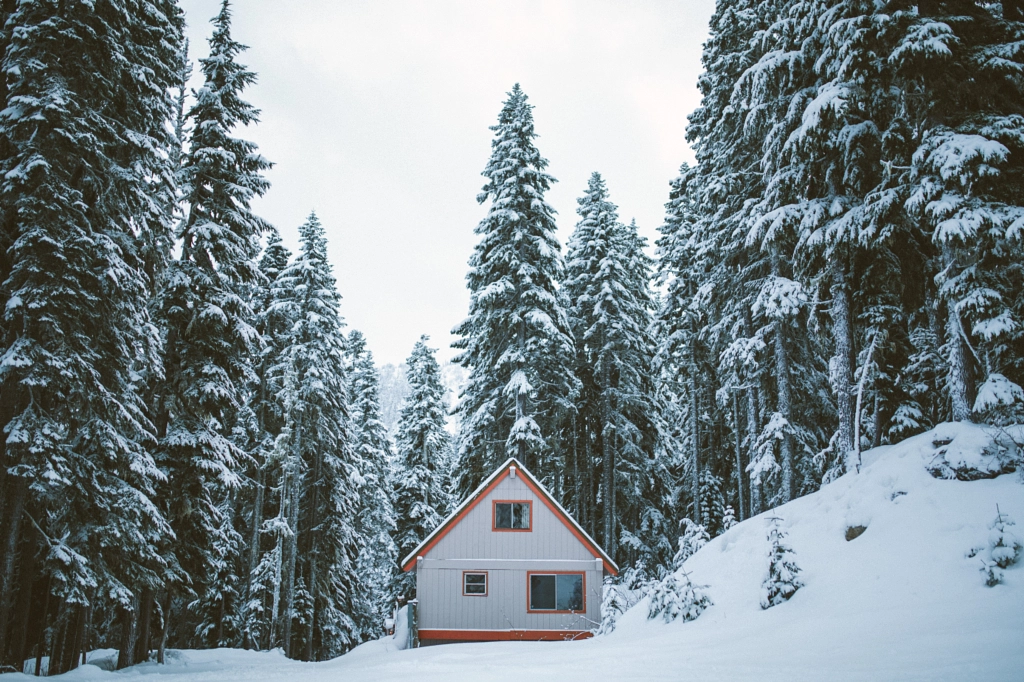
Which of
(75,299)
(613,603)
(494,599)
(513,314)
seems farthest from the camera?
(513,314)

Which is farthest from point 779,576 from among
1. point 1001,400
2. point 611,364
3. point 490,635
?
point 611,364

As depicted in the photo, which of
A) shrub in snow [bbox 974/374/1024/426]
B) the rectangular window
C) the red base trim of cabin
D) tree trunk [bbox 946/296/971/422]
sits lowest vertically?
the red base trim of cabin

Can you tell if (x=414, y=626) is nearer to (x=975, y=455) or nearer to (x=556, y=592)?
(x=556, y=592)

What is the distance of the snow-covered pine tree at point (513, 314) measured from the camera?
79.8 ft

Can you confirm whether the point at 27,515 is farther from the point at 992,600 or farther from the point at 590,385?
the point at 590,385

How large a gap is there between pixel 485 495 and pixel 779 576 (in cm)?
1382

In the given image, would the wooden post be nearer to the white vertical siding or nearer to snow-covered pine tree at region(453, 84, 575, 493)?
the white vertical siding

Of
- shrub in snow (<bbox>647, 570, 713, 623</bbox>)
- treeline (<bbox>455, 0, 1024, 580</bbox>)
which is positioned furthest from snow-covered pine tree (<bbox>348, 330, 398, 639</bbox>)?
shrub in snow (<bbox>647, 570, 713, 623</bbox>)

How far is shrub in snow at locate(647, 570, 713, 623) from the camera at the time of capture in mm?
11047

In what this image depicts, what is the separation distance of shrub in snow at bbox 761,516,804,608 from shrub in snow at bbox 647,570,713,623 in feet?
4.25

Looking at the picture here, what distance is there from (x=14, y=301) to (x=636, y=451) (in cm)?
2360

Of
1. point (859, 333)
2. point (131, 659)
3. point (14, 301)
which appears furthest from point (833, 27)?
point (131, 659)

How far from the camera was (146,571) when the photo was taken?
1323 cm

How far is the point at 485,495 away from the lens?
891 inches
